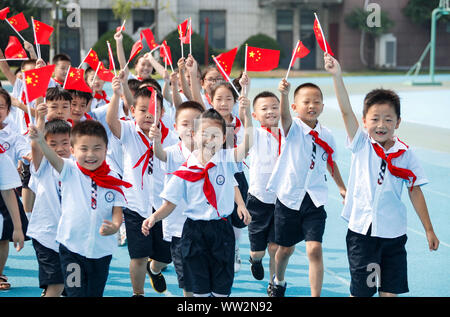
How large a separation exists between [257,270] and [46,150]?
2.41 metres

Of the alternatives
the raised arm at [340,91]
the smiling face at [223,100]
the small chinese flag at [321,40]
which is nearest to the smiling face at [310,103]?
the small chinese flag at [321,40]

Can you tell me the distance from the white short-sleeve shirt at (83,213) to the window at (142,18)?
39126mm

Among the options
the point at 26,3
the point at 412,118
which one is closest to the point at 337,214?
the point at 412,118

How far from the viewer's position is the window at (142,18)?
42.2 meters

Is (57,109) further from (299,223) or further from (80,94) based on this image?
(299,223)

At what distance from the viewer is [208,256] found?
4.30 m

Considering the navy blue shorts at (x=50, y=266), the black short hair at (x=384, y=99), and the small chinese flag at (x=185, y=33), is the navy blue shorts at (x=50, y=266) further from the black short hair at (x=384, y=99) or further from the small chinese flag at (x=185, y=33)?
the small chinese flag at (x=185, y=33)

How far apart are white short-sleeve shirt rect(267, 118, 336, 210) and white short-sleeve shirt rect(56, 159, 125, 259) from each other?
140cm

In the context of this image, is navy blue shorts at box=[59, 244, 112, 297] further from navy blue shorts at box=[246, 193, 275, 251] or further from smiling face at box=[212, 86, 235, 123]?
Answer: smiling face at box=[212, 86, 235, 123]

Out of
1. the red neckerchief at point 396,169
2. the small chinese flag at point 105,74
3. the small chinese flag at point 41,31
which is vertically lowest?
the red neckerchief at point 396,169

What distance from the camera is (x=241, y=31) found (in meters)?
42.7

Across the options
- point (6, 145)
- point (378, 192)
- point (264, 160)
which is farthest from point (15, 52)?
point (378, 192)

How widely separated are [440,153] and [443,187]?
2.60m
